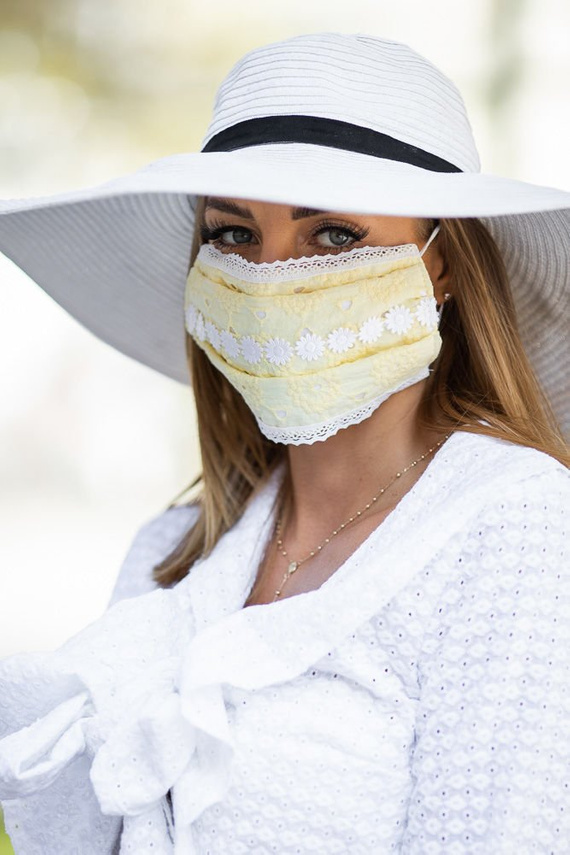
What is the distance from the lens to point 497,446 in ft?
4.13

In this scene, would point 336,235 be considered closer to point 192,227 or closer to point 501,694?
point 192,227

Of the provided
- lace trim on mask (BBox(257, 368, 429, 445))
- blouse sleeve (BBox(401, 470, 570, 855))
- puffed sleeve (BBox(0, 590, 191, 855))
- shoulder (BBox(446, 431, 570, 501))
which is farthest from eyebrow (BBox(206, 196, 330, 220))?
puffed sleeve (BBox(0, 590, 191, 855))

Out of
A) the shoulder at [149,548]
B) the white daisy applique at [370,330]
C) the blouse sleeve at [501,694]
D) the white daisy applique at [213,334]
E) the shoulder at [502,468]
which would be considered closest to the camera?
the blouse sleeve at [501,694]

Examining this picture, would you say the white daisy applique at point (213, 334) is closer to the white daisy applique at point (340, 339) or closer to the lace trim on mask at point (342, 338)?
the lace trim on mask at point (342, 338)

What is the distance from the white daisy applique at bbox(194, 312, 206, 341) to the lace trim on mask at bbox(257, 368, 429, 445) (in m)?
0.20

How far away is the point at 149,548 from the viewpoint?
184cm

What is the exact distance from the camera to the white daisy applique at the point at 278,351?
1.29 meters

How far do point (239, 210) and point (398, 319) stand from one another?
29cm

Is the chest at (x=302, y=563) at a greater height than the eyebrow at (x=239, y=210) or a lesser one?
lesser

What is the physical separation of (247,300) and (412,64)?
394 mm

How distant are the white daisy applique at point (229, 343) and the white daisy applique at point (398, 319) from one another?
0.22m

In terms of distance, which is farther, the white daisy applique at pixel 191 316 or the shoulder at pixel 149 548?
the shoulder at pixel 149 548

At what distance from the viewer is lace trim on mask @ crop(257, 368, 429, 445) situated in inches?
52.1

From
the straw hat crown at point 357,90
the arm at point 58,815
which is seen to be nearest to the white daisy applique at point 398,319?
the straw hat crown at point 357,90
